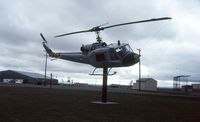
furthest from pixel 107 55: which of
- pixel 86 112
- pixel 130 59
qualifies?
pixel 86 112

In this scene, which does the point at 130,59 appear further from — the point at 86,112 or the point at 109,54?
the point at 86,112

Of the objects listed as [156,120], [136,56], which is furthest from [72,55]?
[156,120]

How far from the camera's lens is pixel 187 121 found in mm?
17547

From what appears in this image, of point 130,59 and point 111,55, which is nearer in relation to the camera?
point 111,55

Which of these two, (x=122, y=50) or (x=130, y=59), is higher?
(x=122, y=50)

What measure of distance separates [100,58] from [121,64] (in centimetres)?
200

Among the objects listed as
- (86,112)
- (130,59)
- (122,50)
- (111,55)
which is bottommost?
(86,112)

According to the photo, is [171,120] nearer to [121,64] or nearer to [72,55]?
[121,64]

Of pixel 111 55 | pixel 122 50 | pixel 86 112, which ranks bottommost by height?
pixel 86 112

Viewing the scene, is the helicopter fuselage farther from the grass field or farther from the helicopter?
the grass field

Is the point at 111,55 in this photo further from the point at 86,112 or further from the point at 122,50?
the point at 86,112

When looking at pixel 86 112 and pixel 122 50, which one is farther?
pixel 122 50

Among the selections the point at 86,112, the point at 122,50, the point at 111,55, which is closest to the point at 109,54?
the point at 111,55

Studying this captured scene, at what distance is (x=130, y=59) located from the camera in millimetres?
29000
